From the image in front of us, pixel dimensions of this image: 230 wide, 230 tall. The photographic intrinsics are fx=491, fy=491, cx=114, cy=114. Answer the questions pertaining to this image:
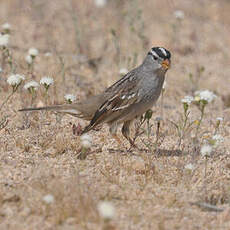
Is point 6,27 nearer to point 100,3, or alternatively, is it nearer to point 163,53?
point 163,53

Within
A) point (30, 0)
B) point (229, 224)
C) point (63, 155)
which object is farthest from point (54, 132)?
point (30, 0)

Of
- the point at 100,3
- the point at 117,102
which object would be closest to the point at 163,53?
the point at 117,102

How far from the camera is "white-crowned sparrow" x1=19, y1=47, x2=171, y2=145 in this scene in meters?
6.45

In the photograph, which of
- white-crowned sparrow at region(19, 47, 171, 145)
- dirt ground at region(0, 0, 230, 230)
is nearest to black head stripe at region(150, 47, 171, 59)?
white-crowned sparrow at region(19, 47, 171, 145)

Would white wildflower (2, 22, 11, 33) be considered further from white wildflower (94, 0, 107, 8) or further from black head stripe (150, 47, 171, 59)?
white wildflower (94, 0, 107, 8)

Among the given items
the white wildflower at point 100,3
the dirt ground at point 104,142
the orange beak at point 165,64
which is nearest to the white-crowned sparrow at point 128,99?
the orange beak at point 165,64

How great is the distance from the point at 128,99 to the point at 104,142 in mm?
836

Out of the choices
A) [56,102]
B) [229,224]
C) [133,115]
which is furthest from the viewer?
[56,102]

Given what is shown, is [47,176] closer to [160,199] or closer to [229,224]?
[160,199]

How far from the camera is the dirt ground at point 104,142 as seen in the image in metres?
4.65

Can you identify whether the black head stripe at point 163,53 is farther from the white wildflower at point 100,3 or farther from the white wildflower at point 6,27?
the white wildflower at point 100,3

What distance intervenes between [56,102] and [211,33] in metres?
5.88

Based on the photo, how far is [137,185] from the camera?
5.30 m

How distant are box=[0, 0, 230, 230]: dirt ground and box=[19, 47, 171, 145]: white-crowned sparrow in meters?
0.36
